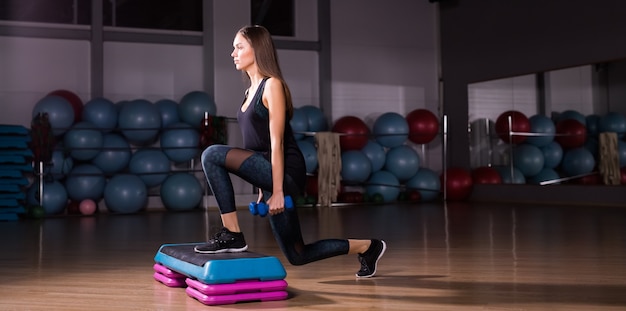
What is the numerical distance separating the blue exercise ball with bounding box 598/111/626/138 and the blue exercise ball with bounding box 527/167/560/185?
81 centimetres

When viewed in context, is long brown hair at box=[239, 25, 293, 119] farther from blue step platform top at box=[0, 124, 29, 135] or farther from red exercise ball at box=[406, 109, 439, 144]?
red exercise ball at box=[406, 109, 439, 144]

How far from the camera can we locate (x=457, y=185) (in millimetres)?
10039

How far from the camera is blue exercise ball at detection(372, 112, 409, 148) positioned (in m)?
9.76

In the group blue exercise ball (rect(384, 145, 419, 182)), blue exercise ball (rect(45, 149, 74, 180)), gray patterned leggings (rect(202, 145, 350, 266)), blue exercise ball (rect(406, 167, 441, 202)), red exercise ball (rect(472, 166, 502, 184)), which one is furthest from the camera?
red exercise ball (rect(472, 166, 502, 184))

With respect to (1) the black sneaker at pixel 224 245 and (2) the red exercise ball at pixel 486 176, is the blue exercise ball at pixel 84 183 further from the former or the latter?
(1) the black sneaker at pixel 224 245

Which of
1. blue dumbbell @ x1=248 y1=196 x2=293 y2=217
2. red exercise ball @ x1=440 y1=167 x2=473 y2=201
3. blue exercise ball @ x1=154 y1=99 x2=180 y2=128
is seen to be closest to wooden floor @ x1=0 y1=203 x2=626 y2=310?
blue dumbbell @ x1=248 y1=196 x2=293 y2=217

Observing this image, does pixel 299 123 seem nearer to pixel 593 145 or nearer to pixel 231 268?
pixel 593 145

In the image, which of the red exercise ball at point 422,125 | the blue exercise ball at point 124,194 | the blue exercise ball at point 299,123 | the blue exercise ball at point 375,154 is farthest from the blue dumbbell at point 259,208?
the red exercise ball at point 422,125

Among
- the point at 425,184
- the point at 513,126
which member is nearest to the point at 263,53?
the point at 425,184

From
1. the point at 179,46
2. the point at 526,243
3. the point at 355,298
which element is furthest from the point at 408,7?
the point at 355,298

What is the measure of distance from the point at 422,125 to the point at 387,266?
6.63m

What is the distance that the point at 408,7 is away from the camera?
10945mm

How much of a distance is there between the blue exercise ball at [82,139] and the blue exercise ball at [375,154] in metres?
3.41

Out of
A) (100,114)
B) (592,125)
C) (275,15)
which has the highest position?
(275,15)
